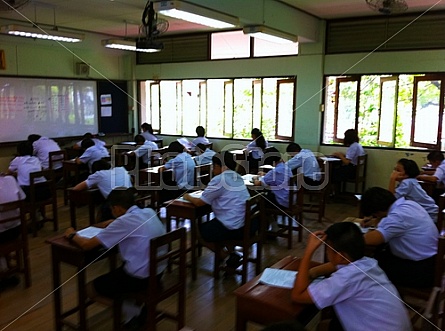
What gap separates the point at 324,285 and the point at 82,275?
1.75 metres

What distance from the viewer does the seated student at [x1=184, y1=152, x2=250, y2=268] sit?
389cm

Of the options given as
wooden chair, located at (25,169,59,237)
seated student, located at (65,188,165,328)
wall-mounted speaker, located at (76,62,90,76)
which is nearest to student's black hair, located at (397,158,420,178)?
seated student, located at (65,188,165,328)

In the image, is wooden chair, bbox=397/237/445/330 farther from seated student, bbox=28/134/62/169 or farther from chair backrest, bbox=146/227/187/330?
seated student, bbox=28/134/62/169

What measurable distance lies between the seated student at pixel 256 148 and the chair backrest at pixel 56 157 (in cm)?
326

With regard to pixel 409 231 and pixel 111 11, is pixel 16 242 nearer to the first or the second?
pixel 409 231

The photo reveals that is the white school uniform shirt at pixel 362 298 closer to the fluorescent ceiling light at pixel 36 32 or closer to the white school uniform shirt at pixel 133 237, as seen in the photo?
the white school uniform shirt at pixel 133 237

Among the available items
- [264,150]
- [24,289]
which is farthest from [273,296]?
[264,150]

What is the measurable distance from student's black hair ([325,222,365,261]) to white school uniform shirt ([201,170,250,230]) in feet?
5.98

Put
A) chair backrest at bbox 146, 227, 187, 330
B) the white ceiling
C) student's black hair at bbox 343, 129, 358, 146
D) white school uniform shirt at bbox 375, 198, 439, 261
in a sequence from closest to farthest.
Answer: chair backrest at bbox 146, 227, 187, 330
white school uniform shirt at bbox 375, 198, 439, 261
the white ceiling
student's black hair at bbox 343, 129, 358, 146

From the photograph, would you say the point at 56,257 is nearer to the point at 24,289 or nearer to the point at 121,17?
the point at 24,289

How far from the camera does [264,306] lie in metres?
2.09

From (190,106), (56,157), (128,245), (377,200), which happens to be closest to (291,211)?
(377,200)

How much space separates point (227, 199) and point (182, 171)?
2.01 metres

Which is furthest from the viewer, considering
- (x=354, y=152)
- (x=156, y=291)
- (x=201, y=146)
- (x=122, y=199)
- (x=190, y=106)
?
(x=190, y=106)
